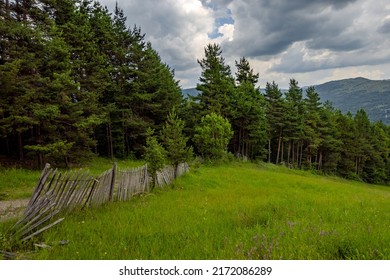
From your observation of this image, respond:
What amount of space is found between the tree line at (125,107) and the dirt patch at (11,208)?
6.01 meters

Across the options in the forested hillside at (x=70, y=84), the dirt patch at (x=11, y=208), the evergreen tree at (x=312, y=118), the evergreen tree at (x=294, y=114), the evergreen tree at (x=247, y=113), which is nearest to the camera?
the dirt patch at (x=11, y=208)

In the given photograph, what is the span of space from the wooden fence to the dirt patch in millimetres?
1625

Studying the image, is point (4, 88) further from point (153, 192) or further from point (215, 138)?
point (215, 138)

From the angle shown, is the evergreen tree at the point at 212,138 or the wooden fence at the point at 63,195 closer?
the wooden fence at the point at 63,195

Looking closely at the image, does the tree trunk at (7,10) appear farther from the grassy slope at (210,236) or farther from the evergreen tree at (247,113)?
the evergreen tree at (247,113)

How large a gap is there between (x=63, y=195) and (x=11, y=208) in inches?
143

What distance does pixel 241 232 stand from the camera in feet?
21.5

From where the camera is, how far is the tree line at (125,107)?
58.8 feet

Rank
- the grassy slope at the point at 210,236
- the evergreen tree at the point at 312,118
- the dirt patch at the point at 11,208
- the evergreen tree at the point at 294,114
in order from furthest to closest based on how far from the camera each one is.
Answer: the evergreen tree at the point at 312,118 → the evergreen tree at the point at 294,114 → the dirt patch at the point at 11,208 → the grassy slope at the point at 210,236

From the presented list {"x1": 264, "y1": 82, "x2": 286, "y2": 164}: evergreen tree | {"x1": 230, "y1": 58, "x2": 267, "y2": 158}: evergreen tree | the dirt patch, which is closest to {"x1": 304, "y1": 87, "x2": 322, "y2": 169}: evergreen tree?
{"x1": 264, "y1": 82, "x2": 286, "y2": 164}: evergreen tree

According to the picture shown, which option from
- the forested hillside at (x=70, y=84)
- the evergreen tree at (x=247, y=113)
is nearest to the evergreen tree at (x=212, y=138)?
the forested hillside at (x=70, y=84)

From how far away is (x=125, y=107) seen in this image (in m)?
36.9
